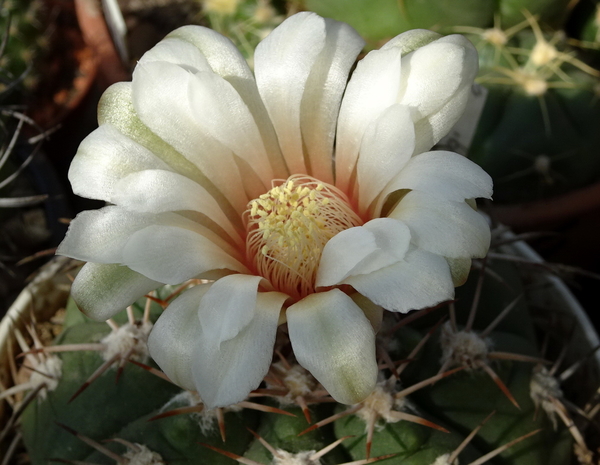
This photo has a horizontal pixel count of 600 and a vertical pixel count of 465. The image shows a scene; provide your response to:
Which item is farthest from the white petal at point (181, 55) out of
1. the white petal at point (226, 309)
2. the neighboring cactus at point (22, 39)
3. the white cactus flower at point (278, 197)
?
the neighboring cactus at point (22, 39)

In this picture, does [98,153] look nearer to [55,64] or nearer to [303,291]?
[303,291]

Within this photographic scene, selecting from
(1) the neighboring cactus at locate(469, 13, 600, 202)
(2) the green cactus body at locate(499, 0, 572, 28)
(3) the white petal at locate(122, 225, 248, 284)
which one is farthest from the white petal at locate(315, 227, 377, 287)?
(2) the green cactus body at locate(499, 0, 572, 28)

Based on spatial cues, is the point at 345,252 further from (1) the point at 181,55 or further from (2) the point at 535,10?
(2) the point at 535,10

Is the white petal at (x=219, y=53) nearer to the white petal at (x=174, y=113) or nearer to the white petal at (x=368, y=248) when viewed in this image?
the white petal at (x=174, y=113)

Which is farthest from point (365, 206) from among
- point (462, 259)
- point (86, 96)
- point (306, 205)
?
point (86, 96)

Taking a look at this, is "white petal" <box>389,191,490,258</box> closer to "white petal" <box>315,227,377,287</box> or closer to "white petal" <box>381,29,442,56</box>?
"white petal" <box>315,227,377,287</box>

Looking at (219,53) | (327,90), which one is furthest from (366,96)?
(219,53)
